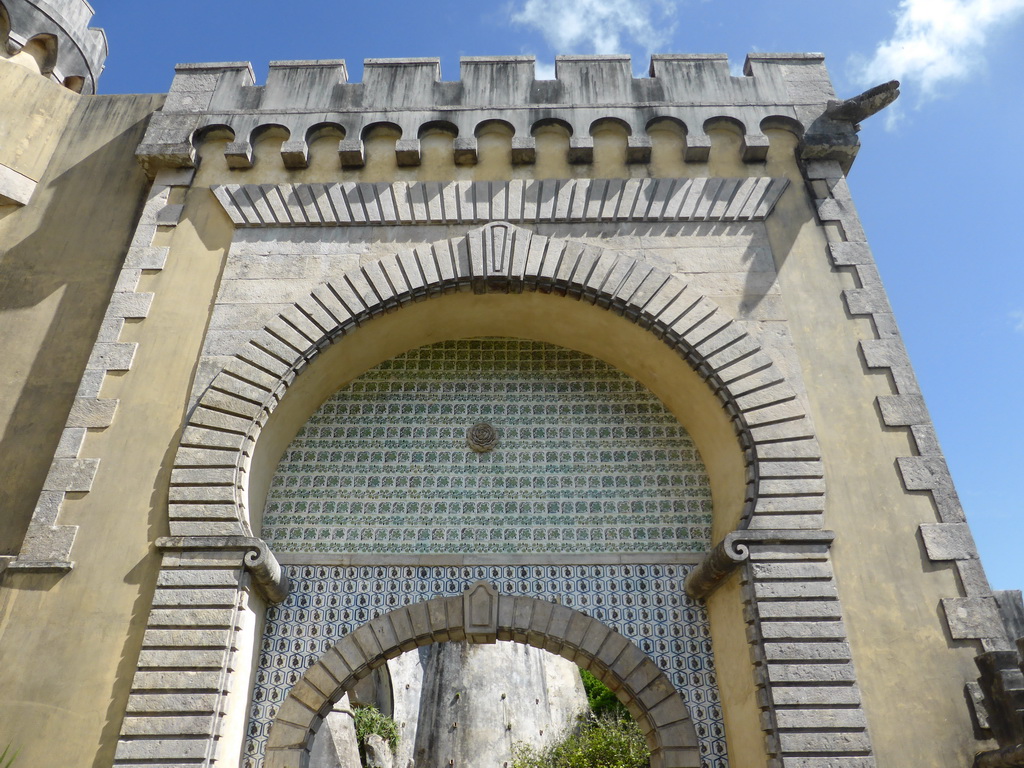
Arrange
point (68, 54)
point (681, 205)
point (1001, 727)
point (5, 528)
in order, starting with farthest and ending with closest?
point (68, 54) < point (681, 205) < point (5, 528) < point (1001, 727)

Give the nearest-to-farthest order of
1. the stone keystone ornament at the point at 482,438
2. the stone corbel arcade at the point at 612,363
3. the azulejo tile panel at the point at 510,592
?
the stone corbel arcade at the point at 612,363 → the azulejo tile panel at the point at 510,592 → the stone keystone ornament at the point at 482,438

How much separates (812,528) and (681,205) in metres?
3.31

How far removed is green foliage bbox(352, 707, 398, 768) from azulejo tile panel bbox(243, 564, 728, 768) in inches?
454

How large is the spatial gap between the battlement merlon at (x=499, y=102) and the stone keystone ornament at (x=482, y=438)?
2711 millimetres

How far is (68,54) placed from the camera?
31.8 ft

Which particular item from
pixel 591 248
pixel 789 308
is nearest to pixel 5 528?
pixel 591 248

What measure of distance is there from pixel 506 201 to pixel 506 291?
3.12 feet

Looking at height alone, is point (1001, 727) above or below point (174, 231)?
below

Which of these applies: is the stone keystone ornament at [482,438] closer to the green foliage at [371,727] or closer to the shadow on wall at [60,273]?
the shadow on wall at [60,273]

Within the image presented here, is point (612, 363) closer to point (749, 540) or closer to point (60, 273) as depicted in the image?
point (749, 540)

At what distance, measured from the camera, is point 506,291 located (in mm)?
7359

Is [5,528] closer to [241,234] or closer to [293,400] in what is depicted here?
[293,400]

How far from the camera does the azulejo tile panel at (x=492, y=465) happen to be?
711cm

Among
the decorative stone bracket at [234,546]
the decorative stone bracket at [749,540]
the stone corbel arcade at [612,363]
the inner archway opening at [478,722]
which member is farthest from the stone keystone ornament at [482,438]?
the inner archway opening at [478,722]
